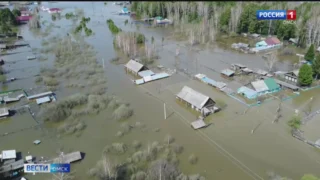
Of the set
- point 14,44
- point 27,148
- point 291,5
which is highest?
point 291,5

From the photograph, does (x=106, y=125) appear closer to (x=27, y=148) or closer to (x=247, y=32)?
(x=27, y=148)

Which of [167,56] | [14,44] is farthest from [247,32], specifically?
[14,44]

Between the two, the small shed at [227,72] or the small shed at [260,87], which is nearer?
the small shed at [260,87]

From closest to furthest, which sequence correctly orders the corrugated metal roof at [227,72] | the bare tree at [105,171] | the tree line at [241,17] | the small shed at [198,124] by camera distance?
the bare tree at [105,171] → the small shed at [198,124] → the corrugated metal roof at [227,72] → the tree line at [241,17]

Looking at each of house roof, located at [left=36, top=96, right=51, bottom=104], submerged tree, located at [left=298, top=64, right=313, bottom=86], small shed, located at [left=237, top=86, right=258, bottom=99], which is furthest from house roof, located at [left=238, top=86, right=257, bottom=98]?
house roof, located at [left=36, top=96, right=51, bottom=104]

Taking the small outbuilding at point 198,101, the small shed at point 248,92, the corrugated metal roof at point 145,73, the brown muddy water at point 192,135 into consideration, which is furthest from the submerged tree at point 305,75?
the corrugated metal roof at point 145,73

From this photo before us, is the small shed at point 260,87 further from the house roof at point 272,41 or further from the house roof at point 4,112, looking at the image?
the house roof at point 4,112

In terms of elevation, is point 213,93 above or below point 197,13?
below
